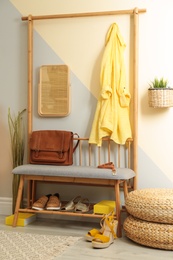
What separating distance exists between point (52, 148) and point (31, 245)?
98cm

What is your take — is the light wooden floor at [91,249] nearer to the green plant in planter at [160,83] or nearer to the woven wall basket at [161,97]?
the woven wall basket at [161,97]

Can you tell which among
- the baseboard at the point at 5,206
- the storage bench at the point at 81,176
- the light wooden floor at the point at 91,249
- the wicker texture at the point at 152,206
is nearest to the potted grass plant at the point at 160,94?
the storage bench at the point at 81,176

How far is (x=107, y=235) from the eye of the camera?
3.26 meters

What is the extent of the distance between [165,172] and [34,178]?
112cm

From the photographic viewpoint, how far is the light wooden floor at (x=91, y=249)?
296 cm

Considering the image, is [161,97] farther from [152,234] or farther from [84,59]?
[152,234]

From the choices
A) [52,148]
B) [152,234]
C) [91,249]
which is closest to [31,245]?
[91,249]

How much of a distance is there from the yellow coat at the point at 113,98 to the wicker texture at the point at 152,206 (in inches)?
25.2

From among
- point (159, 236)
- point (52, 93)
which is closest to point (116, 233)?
point (159, 236)

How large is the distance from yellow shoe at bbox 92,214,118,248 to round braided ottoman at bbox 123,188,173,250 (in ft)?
0.37

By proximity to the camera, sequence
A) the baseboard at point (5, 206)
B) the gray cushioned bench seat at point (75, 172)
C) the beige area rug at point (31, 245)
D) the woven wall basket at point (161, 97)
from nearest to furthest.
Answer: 1. the beige area rug at point (31, 245)
2. the gray cushioned bench seat at point (75, 172)
3. the woven wall basket at point (161, 97)
4. the baseboard at point (5, 206)

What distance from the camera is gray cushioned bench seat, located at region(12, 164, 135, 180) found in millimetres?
3469

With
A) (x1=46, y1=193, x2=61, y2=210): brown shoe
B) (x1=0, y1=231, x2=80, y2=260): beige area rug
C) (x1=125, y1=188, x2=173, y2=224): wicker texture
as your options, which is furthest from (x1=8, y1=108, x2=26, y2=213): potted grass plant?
(x1=125, y1=188, x2=173, y2=224): wicker texture

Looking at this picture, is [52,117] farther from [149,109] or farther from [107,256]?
[107,256]
